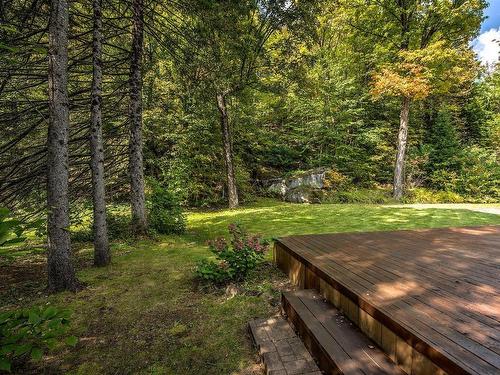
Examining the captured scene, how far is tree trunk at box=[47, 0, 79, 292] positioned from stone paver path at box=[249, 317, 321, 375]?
2.85m

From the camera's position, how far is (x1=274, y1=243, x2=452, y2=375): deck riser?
1747 mm

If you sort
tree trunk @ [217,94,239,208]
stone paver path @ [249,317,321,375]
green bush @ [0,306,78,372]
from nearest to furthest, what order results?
1. green bush @ [0,306,78,372]
2. stone paver path @ [249,317,321,375]
3. tree trunk @ [217,94,239,208]

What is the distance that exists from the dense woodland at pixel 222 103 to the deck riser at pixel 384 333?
3.15 meters

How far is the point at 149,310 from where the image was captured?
3.80 metres

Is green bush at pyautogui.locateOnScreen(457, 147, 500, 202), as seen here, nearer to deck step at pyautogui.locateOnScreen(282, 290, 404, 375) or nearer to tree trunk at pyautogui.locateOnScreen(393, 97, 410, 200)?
tree trunk at pyautogui.locateOnScreen(393, 97, 410, 200)

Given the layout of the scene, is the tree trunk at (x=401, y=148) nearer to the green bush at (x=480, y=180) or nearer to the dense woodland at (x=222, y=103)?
the dense woodland at (x=222, y=103)

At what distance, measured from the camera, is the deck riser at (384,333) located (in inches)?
68.8

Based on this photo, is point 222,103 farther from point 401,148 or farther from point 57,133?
point 401,148

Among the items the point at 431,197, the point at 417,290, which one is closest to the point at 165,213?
the point at 417,290

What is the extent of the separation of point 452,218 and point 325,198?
669 centimetres

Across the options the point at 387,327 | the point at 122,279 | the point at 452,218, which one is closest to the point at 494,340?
the point at 387,327

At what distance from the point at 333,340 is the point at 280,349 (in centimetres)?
57

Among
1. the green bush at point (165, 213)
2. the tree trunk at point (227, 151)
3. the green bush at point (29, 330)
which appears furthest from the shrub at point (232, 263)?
the tree trunk at point (227, 151)

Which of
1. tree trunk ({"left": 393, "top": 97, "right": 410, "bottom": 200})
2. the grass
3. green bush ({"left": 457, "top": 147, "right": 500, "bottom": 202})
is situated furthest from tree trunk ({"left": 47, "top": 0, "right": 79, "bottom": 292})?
green bush ({"left": 457, "top": 147, "right": 500, "bottom": 202})
